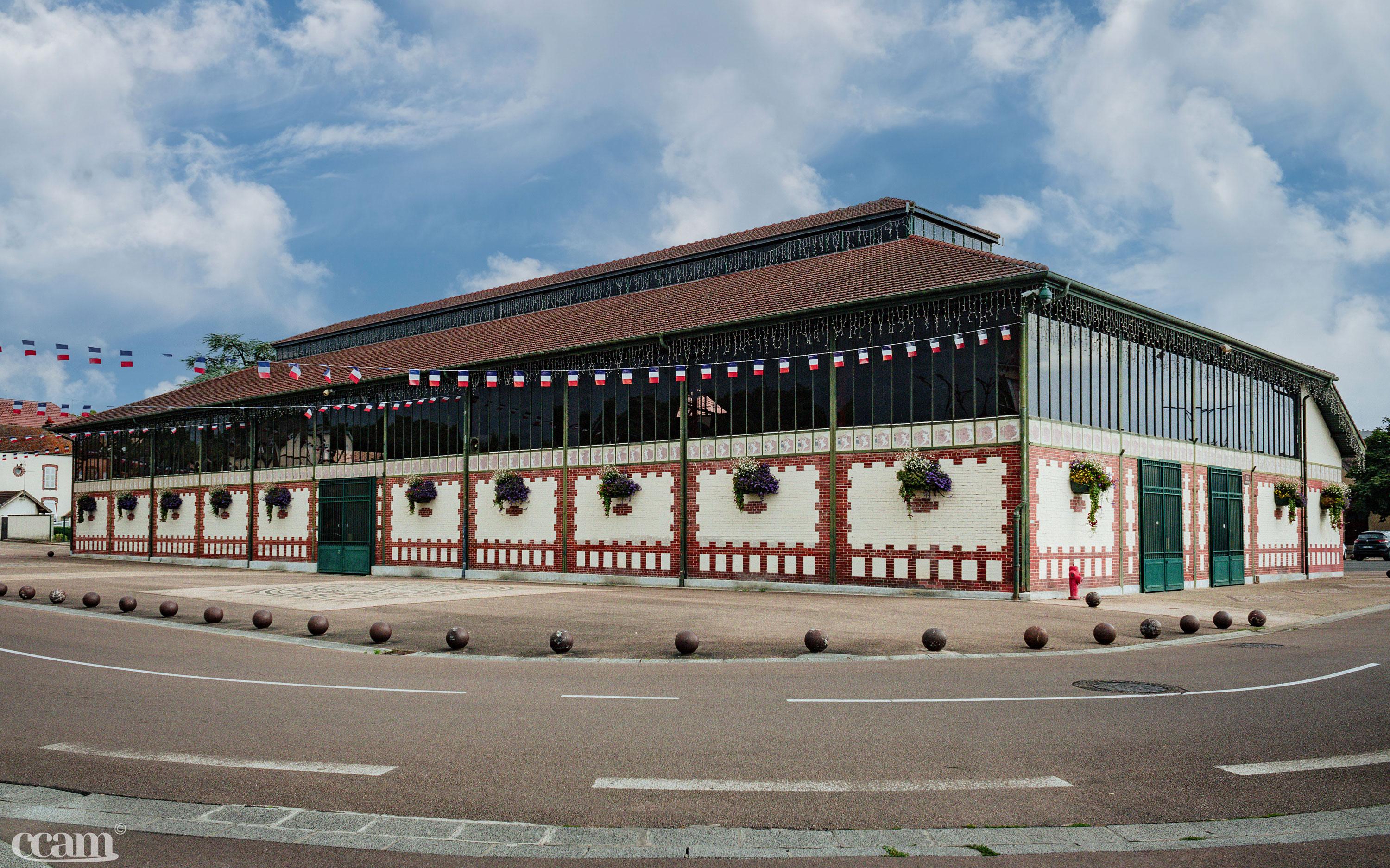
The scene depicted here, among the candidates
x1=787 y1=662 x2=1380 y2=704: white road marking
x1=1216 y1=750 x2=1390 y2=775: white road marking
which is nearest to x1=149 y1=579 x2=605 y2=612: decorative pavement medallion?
x1=787 y1=662 x2=1380 y2=704: white road marking

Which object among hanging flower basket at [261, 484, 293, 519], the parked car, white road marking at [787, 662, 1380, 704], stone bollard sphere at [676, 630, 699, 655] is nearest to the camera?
white road marking at [787, 662, 1380, 704]

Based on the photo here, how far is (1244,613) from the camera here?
67.3ft

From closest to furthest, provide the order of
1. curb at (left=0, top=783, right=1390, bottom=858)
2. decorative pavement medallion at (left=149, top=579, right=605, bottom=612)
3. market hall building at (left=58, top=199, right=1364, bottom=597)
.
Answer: curb at (left=0, top=783, right=1390, bottom=858)
decorative pavement medallion at (left=149, top=579, right=605, bottom=612)
market hall building at (left=58, top=199, right=1364, bottom=597)

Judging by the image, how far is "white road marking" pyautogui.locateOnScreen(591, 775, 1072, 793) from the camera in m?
6.00

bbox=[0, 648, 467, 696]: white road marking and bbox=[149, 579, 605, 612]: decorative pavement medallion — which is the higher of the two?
bbox=[0, 648, 467, 696]: white road marking

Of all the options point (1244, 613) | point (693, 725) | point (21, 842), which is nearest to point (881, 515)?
point (1244, 613)

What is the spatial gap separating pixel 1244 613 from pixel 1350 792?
16.4 metres

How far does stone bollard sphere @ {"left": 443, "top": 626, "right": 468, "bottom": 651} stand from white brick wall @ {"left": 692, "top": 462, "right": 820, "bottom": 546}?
13.0 meters

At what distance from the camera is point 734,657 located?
13.1 m

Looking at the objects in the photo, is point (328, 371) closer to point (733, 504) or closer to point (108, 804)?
point (733, 504)

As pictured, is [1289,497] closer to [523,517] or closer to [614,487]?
[614,487]

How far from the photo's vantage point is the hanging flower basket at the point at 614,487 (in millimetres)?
28859

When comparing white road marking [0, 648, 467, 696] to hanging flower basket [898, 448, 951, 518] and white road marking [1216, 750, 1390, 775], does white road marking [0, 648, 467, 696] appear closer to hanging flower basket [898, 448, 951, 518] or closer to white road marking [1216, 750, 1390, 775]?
white road marking [1216, 750, 1390, 775]

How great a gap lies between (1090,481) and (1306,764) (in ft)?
57.5
